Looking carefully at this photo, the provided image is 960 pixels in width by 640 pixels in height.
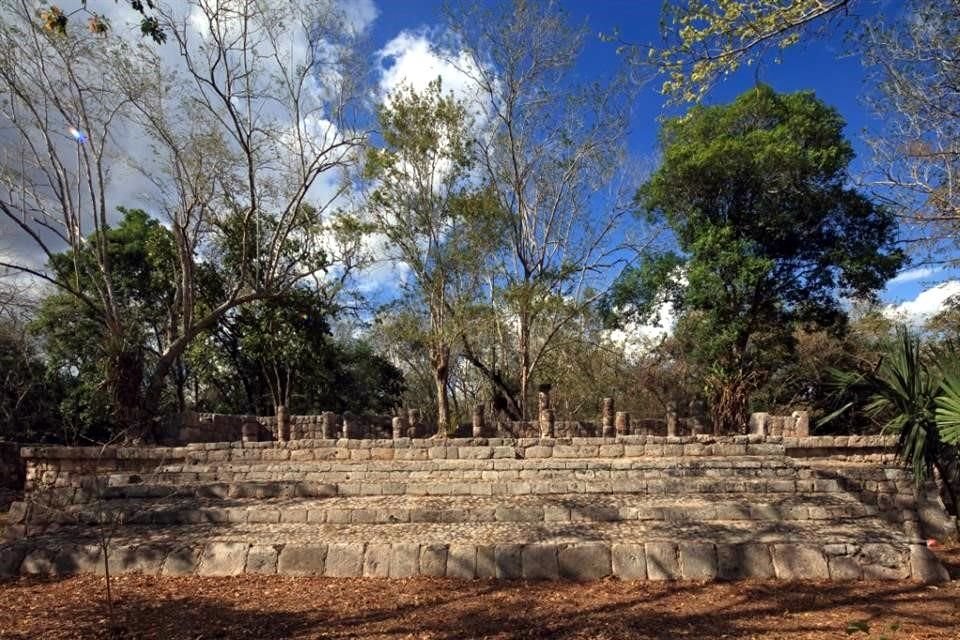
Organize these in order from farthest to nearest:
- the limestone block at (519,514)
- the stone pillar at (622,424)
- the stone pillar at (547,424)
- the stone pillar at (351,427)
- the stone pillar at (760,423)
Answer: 1. the stone pillar at (351,427)
2. the stone pillar at (622,424)
3. the stone pillar at (547,424)
4. the stone pillar at (760,423)
5. the limestone block at (519,514)

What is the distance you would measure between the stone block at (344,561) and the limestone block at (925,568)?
5.09 m

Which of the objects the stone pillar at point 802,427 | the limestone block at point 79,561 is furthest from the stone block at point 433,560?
the stone pillar at point 802,427

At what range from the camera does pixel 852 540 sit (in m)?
5.68

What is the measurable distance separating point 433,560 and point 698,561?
8.07 ft

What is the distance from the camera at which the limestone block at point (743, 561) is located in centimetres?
536

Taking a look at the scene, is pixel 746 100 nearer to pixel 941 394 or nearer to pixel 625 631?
pixel 941 394

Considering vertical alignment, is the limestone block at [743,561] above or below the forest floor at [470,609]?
above

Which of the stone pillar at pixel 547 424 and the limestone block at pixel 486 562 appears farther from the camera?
the stone pillar at pixel 547 424

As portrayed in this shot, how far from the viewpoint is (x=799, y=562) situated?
5414 mm

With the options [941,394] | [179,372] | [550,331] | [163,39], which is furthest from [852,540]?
[179,372]

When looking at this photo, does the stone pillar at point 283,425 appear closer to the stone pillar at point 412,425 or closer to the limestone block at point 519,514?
the stone pillar at point 412,425

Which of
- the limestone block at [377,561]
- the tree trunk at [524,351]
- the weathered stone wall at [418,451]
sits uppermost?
the tree trunk at [524,351]

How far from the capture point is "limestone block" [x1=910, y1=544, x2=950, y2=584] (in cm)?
526

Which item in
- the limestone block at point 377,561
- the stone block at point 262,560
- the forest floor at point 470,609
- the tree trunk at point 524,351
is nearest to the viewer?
the forest floor at point 470,609
